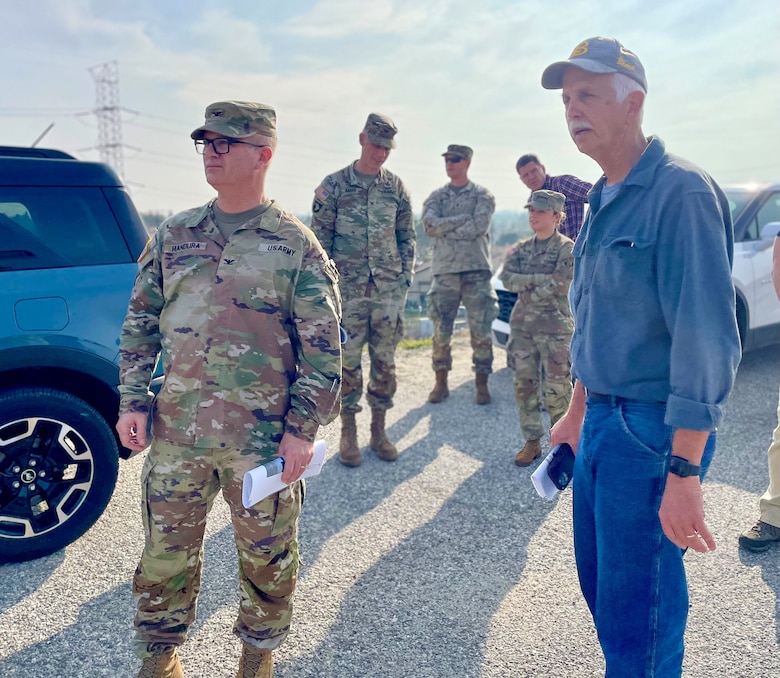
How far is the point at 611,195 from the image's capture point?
169cm

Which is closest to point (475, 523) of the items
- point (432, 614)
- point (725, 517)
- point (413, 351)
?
point (432, 614)

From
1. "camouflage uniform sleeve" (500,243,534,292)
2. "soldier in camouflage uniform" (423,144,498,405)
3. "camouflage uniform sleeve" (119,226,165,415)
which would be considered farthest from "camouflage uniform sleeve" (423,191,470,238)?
"camouflage uniform sleeve" (119,226,165,415)

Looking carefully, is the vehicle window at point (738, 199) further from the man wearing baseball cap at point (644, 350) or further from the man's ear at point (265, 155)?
the man's ear at point (265, 155)

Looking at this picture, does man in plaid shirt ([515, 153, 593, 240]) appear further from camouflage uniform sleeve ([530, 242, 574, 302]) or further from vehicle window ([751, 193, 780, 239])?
vehicle window ([751, 193, 780, 239])

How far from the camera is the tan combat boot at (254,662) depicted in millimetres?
2244

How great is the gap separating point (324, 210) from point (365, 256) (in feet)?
1.41

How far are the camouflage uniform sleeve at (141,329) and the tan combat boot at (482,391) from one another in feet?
13.4

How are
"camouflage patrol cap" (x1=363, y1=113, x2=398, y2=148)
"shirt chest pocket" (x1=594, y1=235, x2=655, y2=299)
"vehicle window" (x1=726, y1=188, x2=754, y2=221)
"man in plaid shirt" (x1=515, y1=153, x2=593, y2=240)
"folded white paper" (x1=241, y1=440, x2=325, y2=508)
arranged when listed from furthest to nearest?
"vehicle window" (x1=726, y1=188, x2=754, y2=221) < "man in plaid shirt" (x1=515, y1=153, x2=593, y2=240) < "camouflage patrol cap" (x1=363, y1=113, x2=398, y2=148) < "folded white paper" (x1=241, y1=440, x2=325, y2=508) < "shirt chest pocket" (x1=594, y1=235, x2=655, y2=299)

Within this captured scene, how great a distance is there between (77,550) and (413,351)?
566 centimetres

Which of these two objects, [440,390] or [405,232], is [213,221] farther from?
[440,390]

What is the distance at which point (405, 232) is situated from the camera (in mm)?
4590

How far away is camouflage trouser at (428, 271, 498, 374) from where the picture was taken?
5.88 m

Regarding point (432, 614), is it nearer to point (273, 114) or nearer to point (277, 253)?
point (277, 253)

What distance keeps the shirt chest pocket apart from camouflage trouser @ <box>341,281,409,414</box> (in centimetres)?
286
